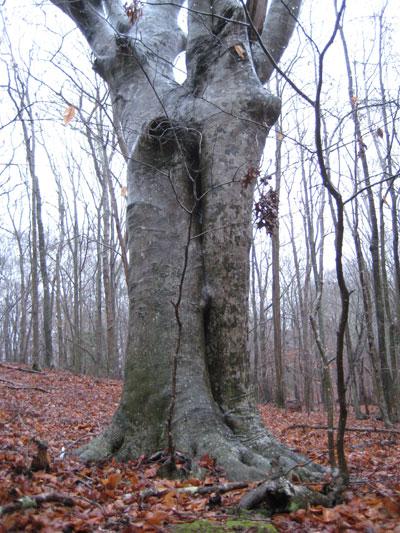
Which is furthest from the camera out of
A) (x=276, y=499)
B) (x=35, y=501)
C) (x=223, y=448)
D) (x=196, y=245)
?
(x=196, y=245)

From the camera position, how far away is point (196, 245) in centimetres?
423

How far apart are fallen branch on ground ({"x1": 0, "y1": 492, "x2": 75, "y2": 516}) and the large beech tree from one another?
110 centimetres

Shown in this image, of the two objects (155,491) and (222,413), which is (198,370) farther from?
Result: (155,491)

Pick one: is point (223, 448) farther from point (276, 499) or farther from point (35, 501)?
point (35, 501)

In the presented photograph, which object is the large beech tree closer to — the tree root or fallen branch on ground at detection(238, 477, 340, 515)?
the tree root

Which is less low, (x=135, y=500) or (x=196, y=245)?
(x=196, y=245)

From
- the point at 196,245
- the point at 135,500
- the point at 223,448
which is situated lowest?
the point at 135,500

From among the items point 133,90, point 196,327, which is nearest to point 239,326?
point 196,327

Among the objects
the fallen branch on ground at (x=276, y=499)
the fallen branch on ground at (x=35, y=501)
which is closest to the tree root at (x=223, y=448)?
the fallen branch on ground at (x=276, y=499)

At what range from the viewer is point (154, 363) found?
3770mm

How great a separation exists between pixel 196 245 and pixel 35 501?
2.62 m

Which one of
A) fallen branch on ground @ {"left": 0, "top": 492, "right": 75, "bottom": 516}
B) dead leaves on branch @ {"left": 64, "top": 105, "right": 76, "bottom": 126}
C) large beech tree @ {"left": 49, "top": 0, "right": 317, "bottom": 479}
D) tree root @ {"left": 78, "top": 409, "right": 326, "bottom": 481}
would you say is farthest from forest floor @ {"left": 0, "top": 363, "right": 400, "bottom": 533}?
dead leaves on branch @ {"left": 64, "top": 105, "right": 76, "bottom": 126}

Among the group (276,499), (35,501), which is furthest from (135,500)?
(276,499)

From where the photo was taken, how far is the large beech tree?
139 inches
